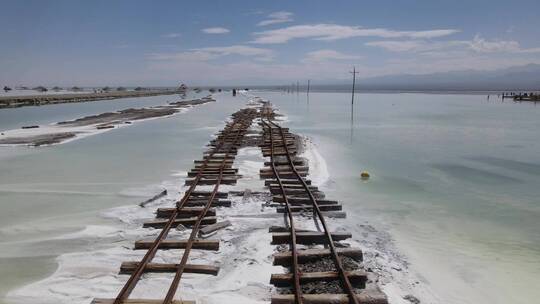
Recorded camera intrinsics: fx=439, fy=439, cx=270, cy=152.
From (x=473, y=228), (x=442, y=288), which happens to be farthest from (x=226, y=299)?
(x=473, y=228)

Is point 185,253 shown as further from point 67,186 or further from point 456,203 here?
point 456,203

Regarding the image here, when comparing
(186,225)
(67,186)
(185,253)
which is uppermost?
(185,253)

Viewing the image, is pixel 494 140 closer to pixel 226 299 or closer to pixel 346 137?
pixel 346 137

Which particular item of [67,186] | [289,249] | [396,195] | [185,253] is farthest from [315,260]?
[67,186]

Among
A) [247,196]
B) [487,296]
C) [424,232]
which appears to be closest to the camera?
[487,296]

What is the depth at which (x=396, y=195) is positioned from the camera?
45.4ft

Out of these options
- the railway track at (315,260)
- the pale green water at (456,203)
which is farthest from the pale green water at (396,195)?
the railway track at (315,260)

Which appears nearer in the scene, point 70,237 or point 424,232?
point 70,237

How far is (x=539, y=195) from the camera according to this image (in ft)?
46.4

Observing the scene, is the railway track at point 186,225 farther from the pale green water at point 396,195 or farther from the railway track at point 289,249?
the pale green water at point 396,195

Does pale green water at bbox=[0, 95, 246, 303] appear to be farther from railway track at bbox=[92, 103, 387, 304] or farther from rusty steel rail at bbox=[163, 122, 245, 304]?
rusty steel rail at bbox=[163, 122, 245, 304]

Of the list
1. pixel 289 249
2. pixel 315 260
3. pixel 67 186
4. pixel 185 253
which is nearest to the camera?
pixel 315 260

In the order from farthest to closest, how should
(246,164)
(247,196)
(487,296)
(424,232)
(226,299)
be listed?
(246,164)
(247,196)
(424,232)
(487,296)
(226,299)

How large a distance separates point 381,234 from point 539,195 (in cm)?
735
